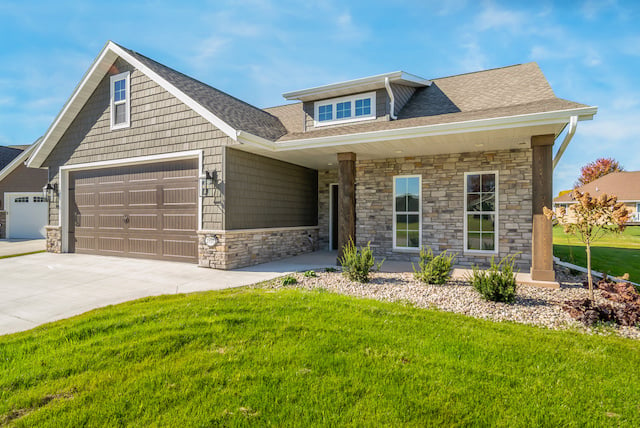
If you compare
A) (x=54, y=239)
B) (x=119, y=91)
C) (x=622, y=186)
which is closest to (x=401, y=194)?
(x=119, y=91)

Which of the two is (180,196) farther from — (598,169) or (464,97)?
(598,169)

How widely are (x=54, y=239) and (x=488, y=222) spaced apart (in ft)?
43.5

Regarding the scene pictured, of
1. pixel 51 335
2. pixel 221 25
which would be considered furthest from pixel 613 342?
pixel 221 25

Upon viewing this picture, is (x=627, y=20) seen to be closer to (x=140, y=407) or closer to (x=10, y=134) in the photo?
(x=140, y=407)

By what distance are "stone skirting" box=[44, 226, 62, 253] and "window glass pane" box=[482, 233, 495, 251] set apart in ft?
42.2

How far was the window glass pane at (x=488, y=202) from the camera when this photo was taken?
8.27 metres

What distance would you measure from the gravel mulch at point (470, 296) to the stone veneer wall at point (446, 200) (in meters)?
1.54

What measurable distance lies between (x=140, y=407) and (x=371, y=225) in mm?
7953

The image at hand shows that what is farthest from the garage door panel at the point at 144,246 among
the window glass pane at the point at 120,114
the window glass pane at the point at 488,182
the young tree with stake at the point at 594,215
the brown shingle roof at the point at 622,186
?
the brown shingle roof at the point at 622,186

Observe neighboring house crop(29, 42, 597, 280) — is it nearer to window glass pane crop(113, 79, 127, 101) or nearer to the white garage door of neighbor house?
window glass pane crop(113, 79, 127, 101)

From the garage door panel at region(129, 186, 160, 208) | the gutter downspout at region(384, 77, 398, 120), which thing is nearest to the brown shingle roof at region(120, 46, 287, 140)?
the garage door panel at region(129, 186, 160, 208)

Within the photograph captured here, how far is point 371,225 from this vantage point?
31.9ft

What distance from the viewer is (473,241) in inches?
335

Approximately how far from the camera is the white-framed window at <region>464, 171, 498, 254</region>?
8.27 m
